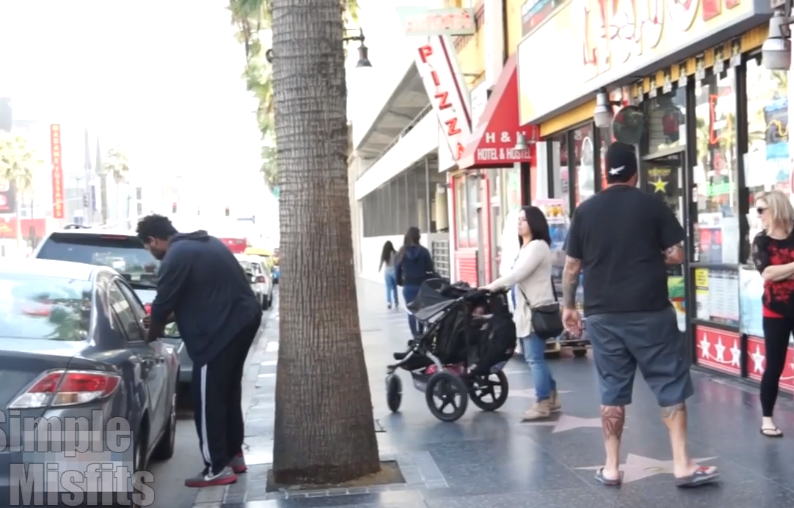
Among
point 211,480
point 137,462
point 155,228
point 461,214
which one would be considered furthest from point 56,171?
point 137,462

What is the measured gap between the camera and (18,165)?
8381 centimetres

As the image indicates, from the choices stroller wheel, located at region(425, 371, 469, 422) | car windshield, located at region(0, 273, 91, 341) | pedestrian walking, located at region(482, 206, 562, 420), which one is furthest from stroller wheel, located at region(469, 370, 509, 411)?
car windshield, located at region(0, 273, 91, 341)

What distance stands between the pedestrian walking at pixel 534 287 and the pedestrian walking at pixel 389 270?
36.2ft

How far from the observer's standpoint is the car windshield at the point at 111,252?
9797 mm

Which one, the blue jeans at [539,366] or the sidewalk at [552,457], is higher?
the blue jeans at [539,366]

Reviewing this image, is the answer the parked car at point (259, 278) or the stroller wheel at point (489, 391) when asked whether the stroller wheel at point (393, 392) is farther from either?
the parked car at point (259, 278)

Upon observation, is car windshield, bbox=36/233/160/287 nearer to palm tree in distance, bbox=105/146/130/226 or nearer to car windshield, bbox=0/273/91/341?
car windshield, bbox=0/273/91/341

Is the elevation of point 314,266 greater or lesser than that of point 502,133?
lesser

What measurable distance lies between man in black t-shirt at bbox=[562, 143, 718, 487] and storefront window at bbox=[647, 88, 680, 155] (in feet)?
16.4

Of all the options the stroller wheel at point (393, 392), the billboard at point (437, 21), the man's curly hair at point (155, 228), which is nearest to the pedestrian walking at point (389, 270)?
the billboard at point (437, 21)

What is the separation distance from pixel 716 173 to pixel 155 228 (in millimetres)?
5710

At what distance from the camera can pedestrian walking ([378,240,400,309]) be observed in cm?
2012

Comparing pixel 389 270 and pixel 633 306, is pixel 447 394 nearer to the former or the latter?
pixel 633 306

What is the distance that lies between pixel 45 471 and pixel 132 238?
5.33 metres
